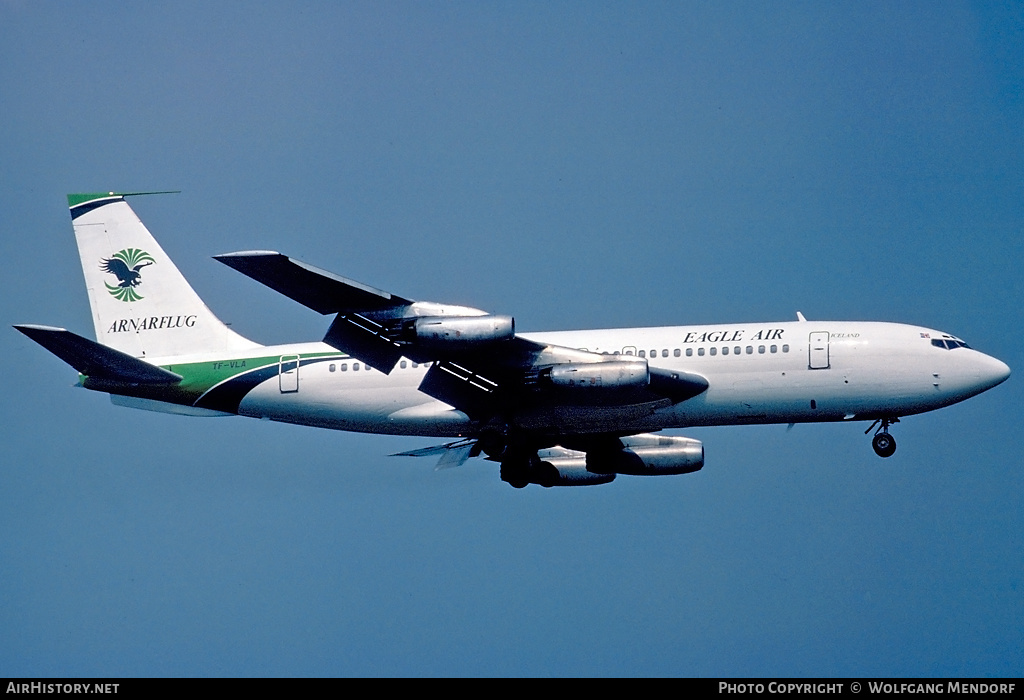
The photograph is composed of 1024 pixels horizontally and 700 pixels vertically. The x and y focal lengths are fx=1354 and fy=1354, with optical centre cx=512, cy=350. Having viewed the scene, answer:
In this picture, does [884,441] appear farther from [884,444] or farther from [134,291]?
[134,291]

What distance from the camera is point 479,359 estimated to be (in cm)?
4194

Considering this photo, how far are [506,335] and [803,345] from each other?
10.4 meters

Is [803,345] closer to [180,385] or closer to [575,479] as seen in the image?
[575,479]

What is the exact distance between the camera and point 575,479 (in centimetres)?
4953

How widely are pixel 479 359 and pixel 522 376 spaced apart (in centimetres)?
167

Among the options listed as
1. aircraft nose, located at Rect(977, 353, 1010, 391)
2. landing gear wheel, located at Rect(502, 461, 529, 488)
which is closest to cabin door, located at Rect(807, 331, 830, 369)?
aircraft nose, located at Rect(977, 353, 1010, 391)

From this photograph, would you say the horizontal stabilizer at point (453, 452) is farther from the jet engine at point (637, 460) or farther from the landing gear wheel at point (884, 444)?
the landing gear wheel at point (884, 444)

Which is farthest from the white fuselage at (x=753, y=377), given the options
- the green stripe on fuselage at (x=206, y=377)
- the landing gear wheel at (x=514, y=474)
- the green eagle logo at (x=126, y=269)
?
the green eagle logo at (x=126, y=269)

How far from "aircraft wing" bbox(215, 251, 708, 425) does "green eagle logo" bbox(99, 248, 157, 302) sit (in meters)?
11.7

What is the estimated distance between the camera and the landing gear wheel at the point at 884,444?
147 feet

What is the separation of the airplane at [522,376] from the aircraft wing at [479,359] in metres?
0.06
